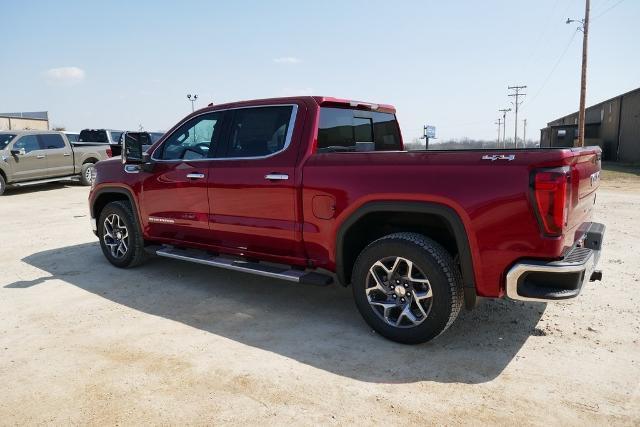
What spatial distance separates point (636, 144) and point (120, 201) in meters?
32.6

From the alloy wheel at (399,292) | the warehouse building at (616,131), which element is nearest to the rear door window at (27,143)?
the alloy wheel at (399,292)

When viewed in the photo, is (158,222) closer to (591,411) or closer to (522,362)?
(522,362)

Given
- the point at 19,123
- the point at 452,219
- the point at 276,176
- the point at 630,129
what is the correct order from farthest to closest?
the point at 19,123 < the point at 630,129 < the point at 276,176 < the point at 452,219

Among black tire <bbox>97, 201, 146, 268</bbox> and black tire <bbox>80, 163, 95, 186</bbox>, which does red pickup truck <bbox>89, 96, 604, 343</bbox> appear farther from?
black tire <bbox>80, 163, 95, 186</bbox>

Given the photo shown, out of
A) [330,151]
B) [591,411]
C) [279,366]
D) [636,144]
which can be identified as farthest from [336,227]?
[636,144]

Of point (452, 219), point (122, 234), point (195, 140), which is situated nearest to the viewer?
point (452, 219)

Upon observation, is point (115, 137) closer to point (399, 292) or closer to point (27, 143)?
point (27, 143)

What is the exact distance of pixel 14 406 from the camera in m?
2.94

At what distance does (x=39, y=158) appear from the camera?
14.5m

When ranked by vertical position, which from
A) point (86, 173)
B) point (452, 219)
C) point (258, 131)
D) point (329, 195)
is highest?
point (258, 131)

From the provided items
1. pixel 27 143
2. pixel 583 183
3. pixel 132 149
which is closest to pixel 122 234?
pixel 132 149

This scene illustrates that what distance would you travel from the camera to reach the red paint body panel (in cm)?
317

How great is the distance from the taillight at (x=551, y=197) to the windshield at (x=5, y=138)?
14976 millimetres

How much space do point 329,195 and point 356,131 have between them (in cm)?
118
